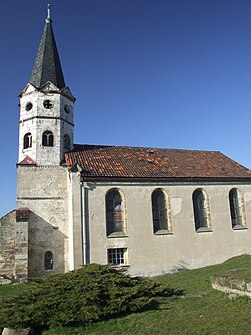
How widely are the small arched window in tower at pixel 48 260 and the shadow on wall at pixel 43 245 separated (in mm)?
143

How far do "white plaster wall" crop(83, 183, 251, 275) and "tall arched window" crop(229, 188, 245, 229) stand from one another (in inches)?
27.5

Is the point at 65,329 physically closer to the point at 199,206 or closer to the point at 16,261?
the point at 16,261

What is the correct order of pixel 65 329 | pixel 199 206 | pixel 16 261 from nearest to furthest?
pixel 65 329 → pixel 16 261 → pixel 199 206

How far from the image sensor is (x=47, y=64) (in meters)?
24.5

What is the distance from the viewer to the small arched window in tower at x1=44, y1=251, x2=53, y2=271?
20719 mm

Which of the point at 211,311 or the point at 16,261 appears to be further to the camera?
the point at 16,261

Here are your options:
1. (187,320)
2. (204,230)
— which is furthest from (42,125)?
(187,320)

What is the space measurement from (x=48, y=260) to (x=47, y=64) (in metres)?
16.1

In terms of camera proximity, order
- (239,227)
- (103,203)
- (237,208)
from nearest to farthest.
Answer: (103,203) → (239,227) → (237,208)

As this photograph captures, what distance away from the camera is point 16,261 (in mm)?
19484

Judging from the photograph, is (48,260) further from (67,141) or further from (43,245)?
(67,141)

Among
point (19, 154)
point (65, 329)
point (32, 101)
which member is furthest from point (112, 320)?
point (32, 101)

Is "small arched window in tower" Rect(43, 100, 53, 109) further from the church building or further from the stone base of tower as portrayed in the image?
the stone base of tower

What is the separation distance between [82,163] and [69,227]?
482 centimetres
